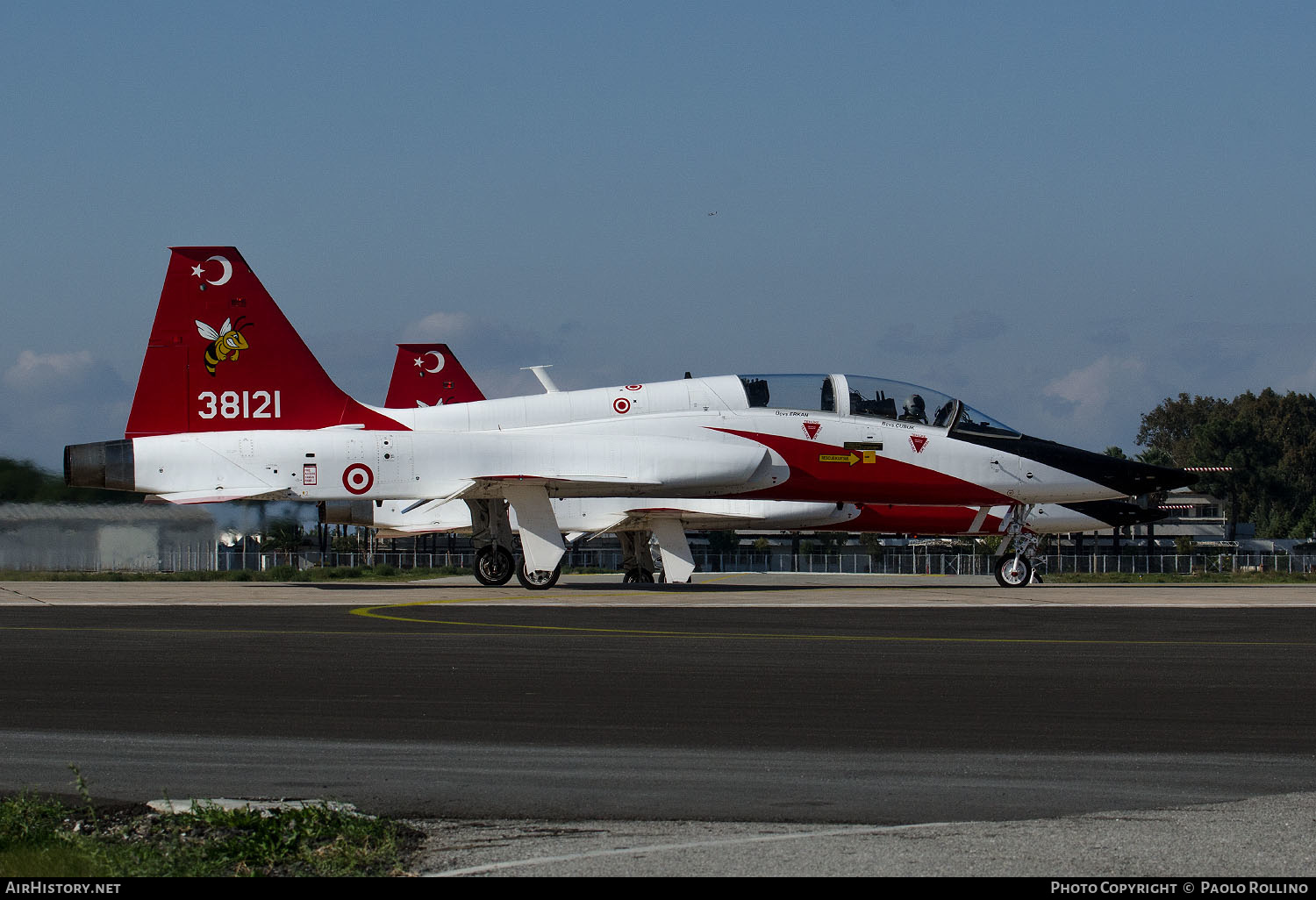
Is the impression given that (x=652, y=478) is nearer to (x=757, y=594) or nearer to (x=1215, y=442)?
(x=757, y=594)

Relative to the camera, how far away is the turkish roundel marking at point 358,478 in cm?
2309

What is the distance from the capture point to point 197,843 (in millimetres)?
5465

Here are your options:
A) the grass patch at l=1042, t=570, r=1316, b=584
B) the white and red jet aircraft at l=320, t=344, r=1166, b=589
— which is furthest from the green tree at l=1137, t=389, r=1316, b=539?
the white and red jet aircraft at l=320, t=344, r=1166, b=589

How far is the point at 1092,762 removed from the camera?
7.47 metres

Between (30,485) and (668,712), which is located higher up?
(30,485)

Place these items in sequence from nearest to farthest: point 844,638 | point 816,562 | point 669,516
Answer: point 844,638 → point 669,516 → point 816,562

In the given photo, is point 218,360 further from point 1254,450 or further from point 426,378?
point 1254,450

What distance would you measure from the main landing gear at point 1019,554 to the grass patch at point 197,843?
20773 mm

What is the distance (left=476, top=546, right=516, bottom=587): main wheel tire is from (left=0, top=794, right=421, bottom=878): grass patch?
18504mm

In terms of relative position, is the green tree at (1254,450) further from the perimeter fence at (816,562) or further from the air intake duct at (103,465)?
the air intake duct at (103,465)

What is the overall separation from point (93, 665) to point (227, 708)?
302 centimetres

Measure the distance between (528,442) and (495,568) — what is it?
2.58 m

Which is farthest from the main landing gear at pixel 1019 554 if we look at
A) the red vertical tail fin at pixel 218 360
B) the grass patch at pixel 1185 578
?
the grass patch at pixel 1185 578

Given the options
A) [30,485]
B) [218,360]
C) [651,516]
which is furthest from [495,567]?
[30,485]
